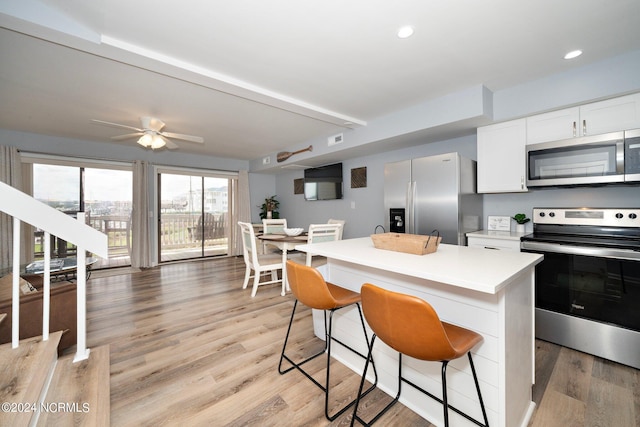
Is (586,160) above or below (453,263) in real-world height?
above

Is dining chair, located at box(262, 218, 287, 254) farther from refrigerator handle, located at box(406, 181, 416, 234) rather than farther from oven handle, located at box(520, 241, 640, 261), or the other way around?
oven handle, located at box(520, 241, 640, 261)

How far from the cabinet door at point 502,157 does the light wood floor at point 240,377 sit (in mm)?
1518

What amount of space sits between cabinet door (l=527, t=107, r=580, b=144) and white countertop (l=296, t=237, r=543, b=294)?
1.60 m

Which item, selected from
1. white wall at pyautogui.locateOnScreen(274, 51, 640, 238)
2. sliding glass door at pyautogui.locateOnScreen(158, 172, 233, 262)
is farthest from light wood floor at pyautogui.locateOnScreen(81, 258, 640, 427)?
sliding glass door at pyautogui.locateOnScreen(158, 172, 233, 262)

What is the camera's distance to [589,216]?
2350 millimetres

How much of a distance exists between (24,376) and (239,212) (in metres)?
5.15

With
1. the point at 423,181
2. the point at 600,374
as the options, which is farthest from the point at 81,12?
the point at 600,374

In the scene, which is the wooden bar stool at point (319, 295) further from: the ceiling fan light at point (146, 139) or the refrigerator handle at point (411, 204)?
the ceiling fan light at point (146, 139)

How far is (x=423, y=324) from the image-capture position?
3.28ft

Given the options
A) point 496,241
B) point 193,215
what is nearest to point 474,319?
point 496,241

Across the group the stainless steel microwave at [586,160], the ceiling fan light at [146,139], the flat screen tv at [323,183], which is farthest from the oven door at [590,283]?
the ceiling fan light at [146,139]

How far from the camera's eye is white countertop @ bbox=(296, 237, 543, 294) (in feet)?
3.54

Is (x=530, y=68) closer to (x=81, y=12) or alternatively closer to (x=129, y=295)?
(x=81, y=12)

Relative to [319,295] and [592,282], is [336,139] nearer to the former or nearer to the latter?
[319,295]
